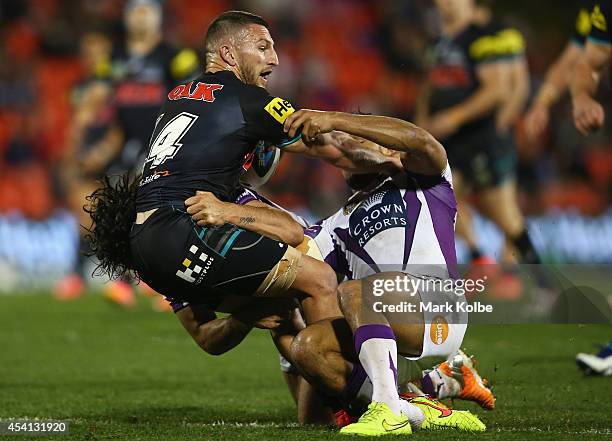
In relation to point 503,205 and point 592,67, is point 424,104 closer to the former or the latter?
point 503,205

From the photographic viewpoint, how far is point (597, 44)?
7.28 metres

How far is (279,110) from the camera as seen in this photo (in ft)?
15.9

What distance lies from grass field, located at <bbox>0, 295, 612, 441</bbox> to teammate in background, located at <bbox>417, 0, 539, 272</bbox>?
1.74 meters

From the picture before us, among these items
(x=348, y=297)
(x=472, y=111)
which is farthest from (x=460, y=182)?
(x=348, y=297)

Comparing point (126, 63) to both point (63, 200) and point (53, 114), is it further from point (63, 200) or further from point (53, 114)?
point (53, 114)

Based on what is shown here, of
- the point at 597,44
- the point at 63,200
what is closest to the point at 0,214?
the point at 63,200

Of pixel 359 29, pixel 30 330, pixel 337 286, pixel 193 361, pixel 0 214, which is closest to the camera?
pixel 337 286

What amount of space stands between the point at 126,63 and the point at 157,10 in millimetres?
698

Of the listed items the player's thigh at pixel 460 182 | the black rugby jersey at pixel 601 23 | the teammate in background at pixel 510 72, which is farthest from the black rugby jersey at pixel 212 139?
the teammate in background at pixel 510 72

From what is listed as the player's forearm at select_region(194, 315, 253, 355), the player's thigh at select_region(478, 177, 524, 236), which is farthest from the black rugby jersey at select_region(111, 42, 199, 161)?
the player's forearm at select_region(194, 315, 253, 355)

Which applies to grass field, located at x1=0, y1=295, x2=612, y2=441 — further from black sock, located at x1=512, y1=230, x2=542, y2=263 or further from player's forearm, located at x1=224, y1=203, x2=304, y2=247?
player's forearm, located at x1=224, y1=203, x2=304, y2=247

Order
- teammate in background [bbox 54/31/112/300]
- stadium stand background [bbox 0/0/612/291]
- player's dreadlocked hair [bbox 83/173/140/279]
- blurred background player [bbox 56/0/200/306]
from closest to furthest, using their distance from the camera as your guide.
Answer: player's dreadlocked hair [bbox 83/173/140/279]
blurred background player [bbox 56/0/200/306]
teammate in background [bbox 54/31/112/300]
stadium stand background [bbox 0/0/612/291]

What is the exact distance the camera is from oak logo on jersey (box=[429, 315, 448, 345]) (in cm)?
486

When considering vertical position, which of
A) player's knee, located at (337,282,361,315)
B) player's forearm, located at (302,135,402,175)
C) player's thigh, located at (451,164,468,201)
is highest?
player's thigh, located at (451,164,468,201)
